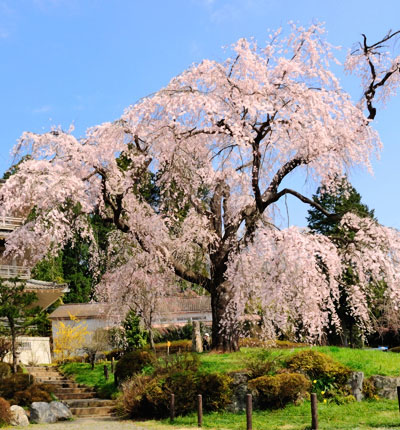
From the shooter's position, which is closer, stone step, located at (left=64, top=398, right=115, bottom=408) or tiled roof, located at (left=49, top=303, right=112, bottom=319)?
stone step, located at (left=64, top=398, right=115, bottom=408)

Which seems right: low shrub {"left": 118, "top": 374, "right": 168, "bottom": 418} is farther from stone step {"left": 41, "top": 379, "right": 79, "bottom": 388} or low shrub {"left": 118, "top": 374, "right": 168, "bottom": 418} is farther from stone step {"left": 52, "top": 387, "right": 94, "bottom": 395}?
stone step {"left": 41, "top": 379, "right": 79, "bottom": 388}

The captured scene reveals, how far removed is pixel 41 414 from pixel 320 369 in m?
8.86

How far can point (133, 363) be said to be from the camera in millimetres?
22016

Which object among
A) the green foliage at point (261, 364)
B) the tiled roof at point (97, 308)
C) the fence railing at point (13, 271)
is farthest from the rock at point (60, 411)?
the tiled roof at point (97, 308)

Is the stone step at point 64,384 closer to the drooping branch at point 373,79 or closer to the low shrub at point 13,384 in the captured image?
the low shrub at point 13,384

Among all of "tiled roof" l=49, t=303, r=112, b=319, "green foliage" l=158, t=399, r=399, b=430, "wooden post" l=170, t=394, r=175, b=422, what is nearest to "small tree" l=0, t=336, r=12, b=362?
"green foliage" l=158, t=399, r=399, b=430

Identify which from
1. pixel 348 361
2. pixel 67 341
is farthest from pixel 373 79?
pixel 67 341

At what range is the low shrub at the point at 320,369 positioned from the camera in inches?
711

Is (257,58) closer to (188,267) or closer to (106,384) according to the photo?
(188,267)

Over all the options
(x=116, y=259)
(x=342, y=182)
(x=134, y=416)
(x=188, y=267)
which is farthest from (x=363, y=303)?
(x=116, y=259)

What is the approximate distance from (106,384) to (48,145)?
33.6 feet

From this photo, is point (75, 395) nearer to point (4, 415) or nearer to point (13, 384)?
point (13, 384)

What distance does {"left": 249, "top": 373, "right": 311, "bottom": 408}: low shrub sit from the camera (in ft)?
55.8

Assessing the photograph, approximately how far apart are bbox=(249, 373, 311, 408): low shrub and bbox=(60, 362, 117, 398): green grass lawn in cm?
756
